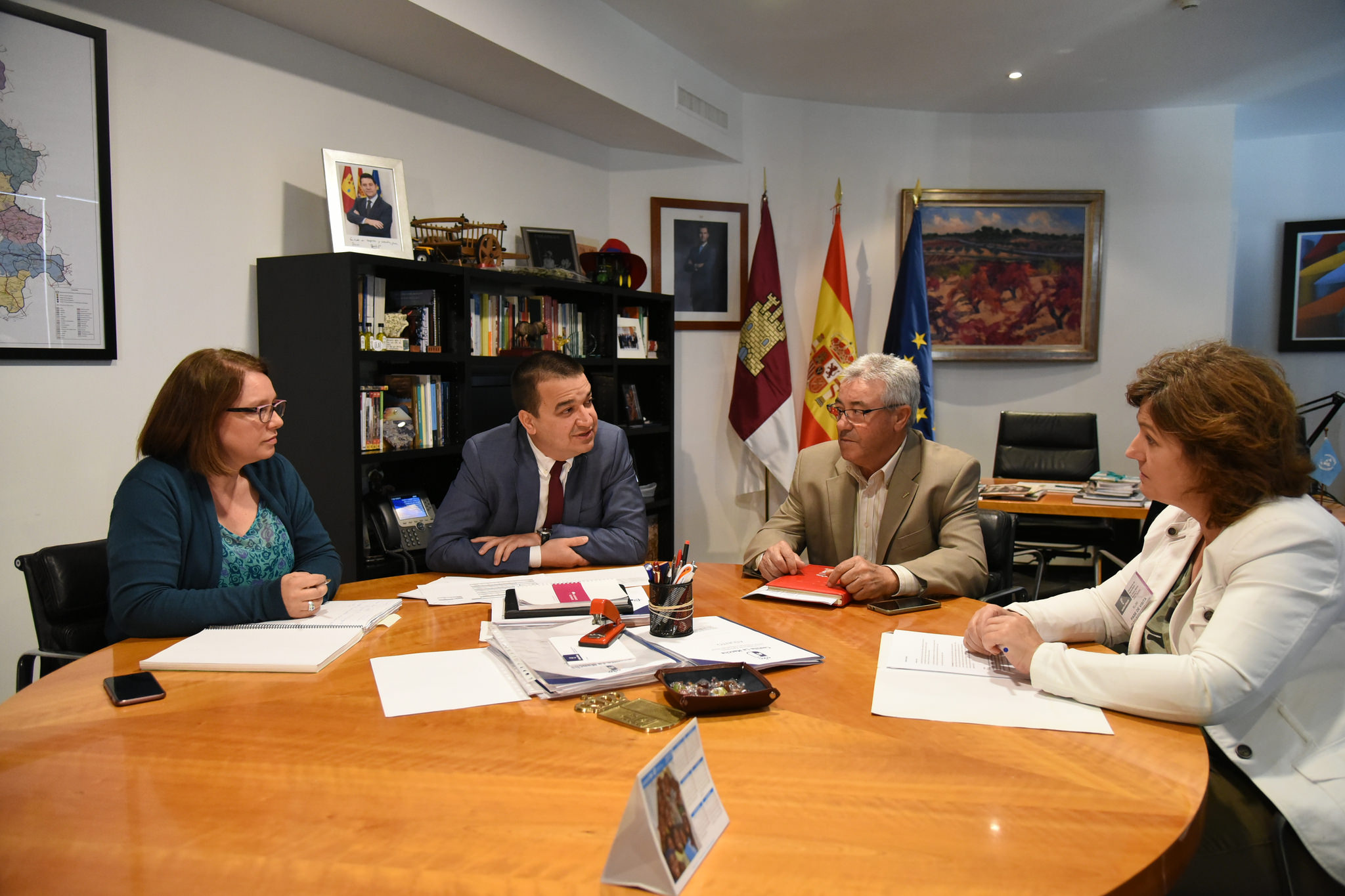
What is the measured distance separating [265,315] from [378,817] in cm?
247

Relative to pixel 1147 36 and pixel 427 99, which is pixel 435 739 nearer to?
pixel 427 99

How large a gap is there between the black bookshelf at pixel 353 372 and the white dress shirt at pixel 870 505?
1.62m

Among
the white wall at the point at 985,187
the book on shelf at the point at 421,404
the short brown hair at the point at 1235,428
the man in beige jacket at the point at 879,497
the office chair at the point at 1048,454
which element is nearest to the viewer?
the short brown hair at the point at 1235,428

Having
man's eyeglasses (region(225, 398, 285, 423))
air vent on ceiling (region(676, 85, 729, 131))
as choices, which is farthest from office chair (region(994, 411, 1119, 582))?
man's eyeglasses (region(225, 398, 285, 423))

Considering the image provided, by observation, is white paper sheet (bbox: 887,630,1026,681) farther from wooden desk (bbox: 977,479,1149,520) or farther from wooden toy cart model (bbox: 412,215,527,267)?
wooden toy cart model (bbox: 412,215,527,267)

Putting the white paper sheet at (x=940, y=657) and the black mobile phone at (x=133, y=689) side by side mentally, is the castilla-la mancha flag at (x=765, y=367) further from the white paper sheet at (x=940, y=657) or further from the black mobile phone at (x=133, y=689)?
the black mobile phone at (x=133, y=689)

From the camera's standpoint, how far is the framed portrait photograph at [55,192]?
2379 mm

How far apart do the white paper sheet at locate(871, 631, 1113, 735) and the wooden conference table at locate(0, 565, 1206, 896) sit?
1.0 inches

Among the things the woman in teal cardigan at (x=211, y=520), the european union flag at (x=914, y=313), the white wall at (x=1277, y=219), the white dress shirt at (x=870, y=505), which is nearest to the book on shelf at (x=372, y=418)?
the woman in teal cardigan at (x=211, y=520)

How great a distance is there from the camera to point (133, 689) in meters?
1.38

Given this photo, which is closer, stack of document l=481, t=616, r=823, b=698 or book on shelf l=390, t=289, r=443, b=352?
stack of document l=481, t=616, r=823, b=698

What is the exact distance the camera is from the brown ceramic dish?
1.30 m

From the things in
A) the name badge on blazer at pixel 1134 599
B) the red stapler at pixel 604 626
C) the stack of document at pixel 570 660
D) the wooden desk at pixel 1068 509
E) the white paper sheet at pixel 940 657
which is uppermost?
the name badge on blazer at pixel 1134 599

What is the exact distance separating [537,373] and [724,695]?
1.48 metres
